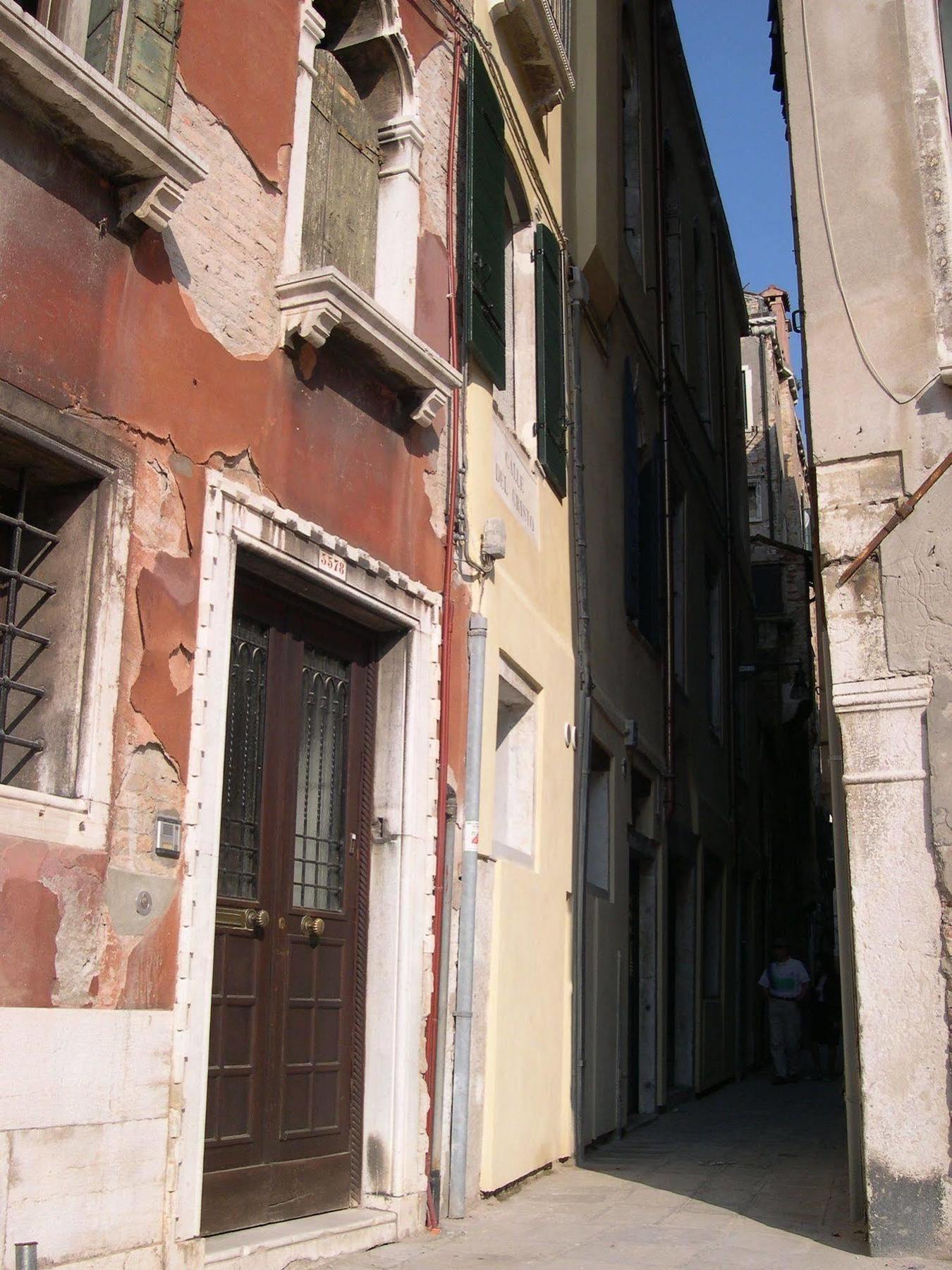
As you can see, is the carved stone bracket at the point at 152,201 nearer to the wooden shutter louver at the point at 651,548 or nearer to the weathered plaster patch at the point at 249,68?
the weathered plaster patch at the point at 249,68

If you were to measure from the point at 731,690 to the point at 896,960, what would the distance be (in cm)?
1078

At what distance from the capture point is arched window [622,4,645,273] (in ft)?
40.6

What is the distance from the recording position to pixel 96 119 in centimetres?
428

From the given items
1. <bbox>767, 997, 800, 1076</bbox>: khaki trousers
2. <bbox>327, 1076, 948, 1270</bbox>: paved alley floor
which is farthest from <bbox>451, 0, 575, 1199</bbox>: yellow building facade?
<bbox>767, 997, 800, 1076</bbox>: khaki trousers

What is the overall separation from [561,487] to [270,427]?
373 cm

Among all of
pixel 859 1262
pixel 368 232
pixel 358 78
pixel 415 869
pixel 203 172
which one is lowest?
pixel 859 1262

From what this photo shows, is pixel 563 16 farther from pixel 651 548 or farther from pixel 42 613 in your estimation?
pixel 42 613

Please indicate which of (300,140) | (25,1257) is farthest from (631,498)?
(25,1257)

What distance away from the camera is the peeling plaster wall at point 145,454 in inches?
155

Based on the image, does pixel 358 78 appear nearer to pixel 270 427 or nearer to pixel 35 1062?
pixel 270 427

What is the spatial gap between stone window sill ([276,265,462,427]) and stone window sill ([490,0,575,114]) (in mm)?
2958

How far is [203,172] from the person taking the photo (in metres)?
4.74

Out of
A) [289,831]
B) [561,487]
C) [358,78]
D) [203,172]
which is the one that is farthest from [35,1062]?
[561,487]

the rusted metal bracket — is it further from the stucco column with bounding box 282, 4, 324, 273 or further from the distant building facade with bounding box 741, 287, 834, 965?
the distant building facade with bounding box 741, 287, 834, 965
